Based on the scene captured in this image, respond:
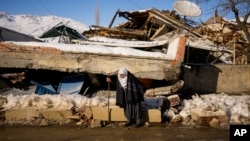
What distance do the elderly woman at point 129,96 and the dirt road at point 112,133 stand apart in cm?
32

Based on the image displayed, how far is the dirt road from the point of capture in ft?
20.8

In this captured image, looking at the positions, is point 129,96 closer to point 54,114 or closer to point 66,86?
point 54,114

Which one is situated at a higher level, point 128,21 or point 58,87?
point 128,21

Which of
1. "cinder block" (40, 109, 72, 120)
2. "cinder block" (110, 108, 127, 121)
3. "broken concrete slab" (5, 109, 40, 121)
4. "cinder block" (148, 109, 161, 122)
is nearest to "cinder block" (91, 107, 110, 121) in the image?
"cinder block" (110, 108, 127, 121)

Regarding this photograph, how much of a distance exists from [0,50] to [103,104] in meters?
3.83

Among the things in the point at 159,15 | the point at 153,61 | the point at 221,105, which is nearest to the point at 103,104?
the point at 153,61

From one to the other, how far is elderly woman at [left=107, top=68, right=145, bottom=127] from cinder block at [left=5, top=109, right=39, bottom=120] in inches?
83.4

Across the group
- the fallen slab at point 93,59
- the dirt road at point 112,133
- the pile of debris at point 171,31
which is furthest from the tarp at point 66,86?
the pile of debris at point 171,31

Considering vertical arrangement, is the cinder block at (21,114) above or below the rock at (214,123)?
above

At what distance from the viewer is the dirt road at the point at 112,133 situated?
6352mm

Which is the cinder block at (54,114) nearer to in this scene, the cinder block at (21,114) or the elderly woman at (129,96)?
the cinder block at (21,114)

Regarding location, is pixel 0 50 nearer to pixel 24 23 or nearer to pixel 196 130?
pixel 196 130

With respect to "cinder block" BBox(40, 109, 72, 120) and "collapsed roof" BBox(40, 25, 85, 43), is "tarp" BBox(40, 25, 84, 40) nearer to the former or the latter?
"collapsed roof" BBox(40, 25, 85, 43)

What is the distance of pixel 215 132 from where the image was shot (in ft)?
23.3
